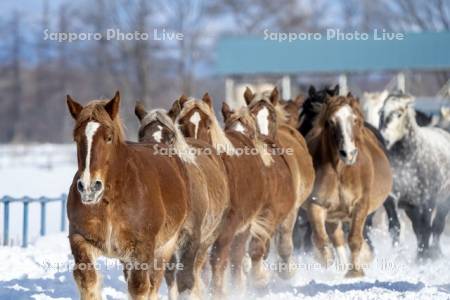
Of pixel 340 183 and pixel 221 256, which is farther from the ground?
pixel 340 183

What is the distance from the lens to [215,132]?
359 inches

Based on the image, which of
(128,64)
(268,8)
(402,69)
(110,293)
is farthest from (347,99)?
(268,8)

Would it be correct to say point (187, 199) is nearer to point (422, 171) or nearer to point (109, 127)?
point (109, 127)

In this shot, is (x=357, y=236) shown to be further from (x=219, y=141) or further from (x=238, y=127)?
(x=219, y=141)

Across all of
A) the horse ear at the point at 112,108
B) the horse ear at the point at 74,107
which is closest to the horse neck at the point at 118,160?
the horse ear at the point at 112,108

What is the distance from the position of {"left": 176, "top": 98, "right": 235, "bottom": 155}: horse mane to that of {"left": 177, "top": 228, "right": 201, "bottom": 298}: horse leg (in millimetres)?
1534

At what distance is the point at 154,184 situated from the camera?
690 cm

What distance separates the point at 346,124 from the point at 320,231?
1.29 metres

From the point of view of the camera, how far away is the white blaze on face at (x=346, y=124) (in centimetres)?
1070

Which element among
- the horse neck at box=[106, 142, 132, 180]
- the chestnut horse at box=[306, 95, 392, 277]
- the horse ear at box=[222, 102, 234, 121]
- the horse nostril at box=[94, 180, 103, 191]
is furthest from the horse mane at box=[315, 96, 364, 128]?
the horse nostril at box=[94, 180, 103, 191]

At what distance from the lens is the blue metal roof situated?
123 ft

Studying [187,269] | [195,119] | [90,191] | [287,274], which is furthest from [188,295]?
[287,274]

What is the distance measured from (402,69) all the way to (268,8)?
23.7 metres

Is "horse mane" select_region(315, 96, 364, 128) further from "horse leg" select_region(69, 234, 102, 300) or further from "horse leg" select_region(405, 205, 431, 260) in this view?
"horse leg" select_region(69, 234, 102, 300)
